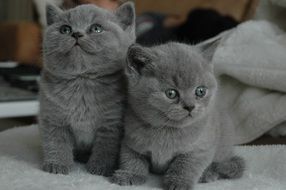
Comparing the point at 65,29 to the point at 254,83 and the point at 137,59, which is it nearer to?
the point at 137,59

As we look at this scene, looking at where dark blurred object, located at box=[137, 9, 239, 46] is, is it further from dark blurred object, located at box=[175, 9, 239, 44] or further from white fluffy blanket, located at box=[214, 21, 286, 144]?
white fluffy blanket, located at box=[214, 21, 286, 144]

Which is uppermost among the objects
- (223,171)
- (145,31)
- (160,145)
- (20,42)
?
(160,145)

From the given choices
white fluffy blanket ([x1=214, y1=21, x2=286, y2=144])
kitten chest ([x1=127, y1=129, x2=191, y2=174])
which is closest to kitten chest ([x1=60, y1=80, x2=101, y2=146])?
kitten chest ([x1=127, y1=129, x2=191, y2=174])

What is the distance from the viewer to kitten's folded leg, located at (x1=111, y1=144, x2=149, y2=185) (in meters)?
1.07

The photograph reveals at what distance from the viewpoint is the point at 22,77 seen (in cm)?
238

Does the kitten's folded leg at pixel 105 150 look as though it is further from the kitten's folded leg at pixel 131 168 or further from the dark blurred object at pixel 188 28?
the dark blurred object at pixel 188 28

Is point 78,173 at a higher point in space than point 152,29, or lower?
higher

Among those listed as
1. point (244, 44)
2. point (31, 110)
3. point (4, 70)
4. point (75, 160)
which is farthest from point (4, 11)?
point (75, 160)

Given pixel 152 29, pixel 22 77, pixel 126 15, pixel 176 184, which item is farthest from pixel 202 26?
pixel 176 184

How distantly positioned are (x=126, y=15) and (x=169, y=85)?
260 mm

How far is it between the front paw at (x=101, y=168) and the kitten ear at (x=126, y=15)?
0.31m

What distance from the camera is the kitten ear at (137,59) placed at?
1026mm

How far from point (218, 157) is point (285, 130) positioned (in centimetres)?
34

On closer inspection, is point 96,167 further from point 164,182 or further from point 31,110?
point 31,110
